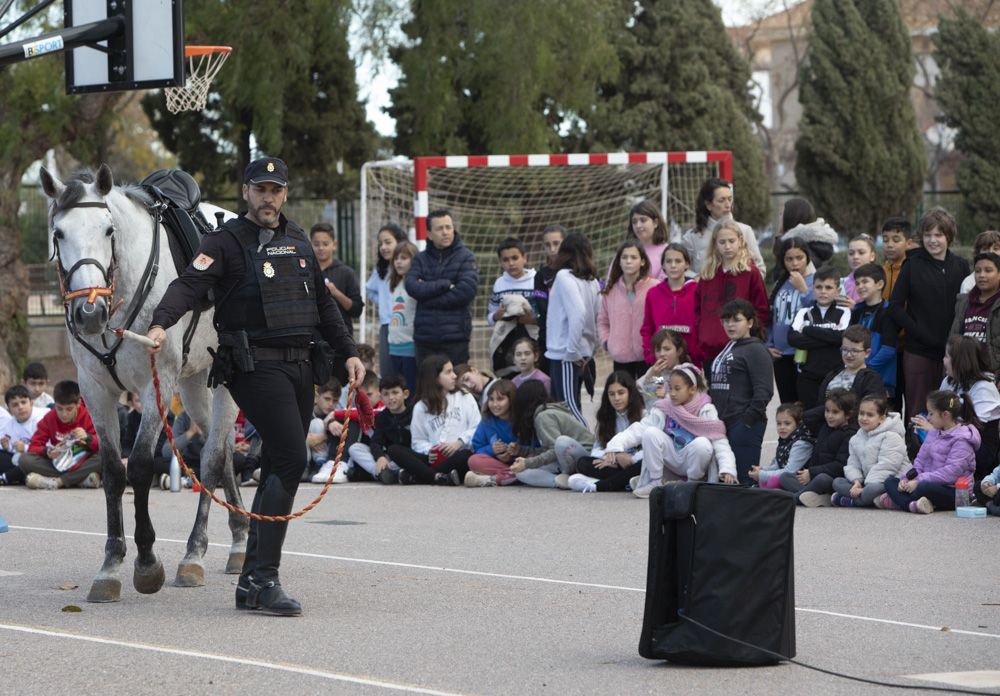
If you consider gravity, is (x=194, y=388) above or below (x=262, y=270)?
below

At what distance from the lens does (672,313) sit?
12.7 m

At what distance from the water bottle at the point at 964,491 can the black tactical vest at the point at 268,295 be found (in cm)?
480

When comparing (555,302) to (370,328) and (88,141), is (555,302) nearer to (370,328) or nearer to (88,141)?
(370,328)

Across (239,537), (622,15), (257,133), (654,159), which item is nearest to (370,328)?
(654,159)

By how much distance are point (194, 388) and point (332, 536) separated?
142cm

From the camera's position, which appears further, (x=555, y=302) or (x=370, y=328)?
(x=370, y=328)

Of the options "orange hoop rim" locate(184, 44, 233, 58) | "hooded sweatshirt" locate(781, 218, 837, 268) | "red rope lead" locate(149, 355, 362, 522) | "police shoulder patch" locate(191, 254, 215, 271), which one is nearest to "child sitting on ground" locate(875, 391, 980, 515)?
"hooded sweatshirt" locate(781, 218, 837, 268)

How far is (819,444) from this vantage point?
37.4ft

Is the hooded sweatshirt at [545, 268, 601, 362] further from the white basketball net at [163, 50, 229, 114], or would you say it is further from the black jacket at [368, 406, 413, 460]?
the white basketball net at [163, 50, 229, 114]

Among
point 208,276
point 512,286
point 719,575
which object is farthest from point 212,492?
point 512,286

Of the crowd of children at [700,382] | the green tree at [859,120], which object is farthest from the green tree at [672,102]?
the crowd of children at [700,382]

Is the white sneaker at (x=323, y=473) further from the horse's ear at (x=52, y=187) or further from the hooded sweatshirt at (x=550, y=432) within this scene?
the horse's ear at (x=52, y=187)

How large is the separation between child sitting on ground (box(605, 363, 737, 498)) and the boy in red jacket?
15.6 ft

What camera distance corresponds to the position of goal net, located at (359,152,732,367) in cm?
2042
